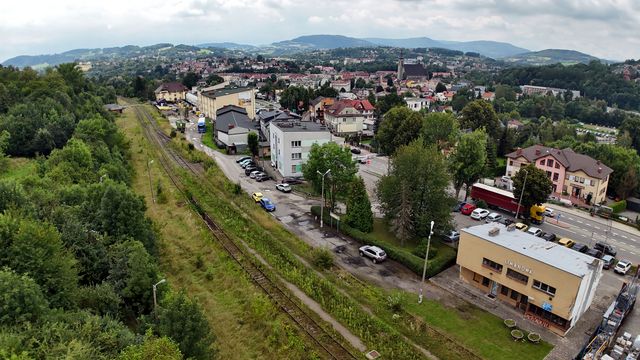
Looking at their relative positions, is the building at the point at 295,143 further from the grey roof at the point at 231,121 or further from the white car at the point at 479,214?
the white car at the point at 479,214

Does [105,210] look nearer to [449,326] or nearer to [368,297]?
[368,297]

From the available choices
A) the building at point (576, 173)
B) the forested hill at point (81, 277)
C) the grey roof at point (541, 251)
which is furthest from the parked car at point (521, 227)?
the forested hill at point (81, 277)

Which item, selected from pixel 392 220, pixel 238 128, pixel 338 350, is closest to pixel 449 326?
pixel 338 350

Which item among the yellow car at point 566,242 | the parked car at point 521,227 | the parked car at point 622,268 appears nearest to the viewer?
the parked car at point 622,268

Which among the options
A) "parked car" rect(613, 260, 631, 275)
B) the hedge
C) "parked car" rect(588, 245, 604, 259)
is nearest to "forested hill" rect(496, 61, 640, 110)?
"parked car" rect(588, 245, 604, 259)

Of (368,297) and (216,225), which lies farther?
(216,225)

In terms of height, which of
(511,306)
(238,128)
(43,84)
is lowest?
(511,306)

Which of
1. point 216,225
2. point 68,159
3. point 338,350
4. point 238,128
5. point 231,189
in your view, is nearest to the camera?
point 338,350
